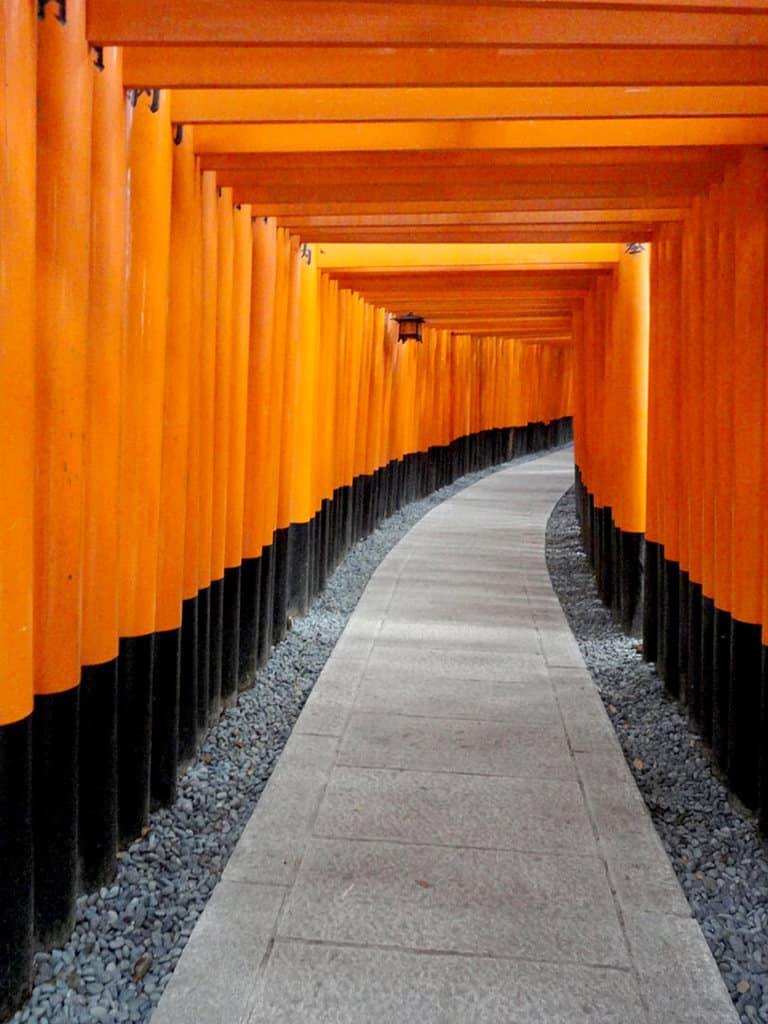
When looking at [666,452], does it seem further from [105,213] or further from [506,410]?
[506,410]

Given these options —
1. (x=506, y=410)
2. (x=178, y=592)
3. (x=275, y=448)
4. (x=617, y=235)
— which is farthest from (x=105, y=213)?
(x=506, y=410)

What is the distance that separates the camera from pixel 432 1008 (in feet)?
8.85

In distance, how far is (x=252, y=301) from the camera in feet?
19.2

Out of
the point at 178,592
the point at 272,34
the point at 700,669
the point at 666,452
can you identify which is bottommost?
the point at 700,669

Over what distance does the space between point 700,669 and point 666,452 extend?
153 centimetres

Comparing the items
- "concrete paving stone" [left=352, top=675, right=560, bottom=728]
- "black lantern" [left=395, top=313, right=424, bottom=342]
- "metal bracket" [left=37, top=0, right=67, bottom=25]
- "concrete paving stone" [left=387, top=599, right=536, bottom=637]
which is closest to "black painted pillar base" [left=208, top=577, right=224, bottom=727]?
"concrete paving stone" [left=352, top=675, right=560, bottom=728]

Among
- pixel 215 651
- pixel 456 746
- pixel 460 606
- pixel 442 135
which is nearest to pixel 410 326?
pixel 460 606

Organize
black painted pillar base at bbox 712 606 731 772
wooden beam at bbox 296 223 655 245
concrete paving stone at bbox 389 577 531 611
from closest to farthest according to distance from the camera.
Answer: black painted pillar base at bbox 712 606 731 772, wooden beam at bbox 296 223 655 245, concrete paving stone at bbox 389 577 531 611

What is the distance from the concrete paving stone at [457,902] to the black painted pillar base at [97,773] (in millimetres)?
691

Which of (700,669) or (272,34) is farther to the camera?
(700,669)

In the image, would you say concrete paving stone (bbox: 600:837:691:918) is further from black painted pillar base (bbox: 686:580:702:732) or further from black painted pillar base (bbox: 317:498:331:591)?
black painted pillar base (bbox: 317:498:331:591)

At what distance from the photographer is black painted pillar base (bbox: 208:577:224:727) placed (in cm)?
514

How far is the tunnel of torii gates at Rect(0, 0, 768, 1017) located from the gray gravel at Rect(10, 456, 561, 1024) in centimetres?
11

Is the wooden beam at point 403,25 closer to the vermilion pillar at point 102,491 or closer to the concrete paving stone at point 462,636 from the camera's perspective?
the vermilion pillar at point 102,491
